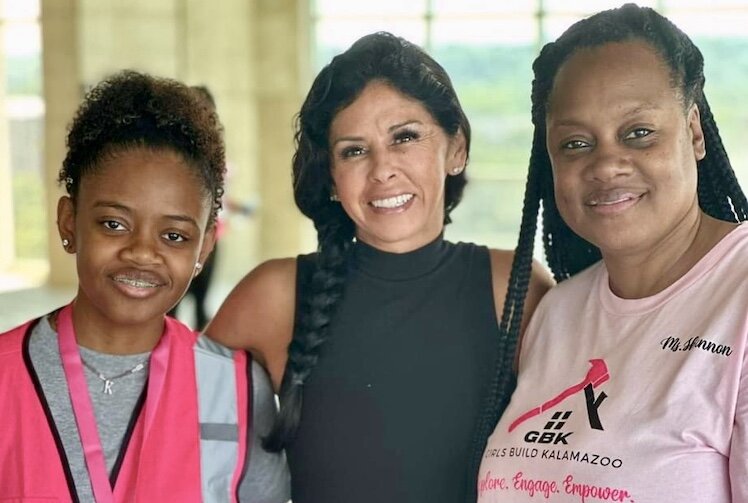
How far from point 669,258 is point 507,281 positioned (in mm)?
424

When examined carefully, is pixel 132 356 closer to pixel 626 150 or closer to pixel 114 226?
pixel 114 226

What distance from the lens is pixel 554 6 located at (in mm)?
9922

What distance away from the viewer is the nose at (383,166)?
1.90 metres

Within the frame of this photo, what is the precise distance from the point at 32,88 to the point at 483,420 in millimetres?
8530

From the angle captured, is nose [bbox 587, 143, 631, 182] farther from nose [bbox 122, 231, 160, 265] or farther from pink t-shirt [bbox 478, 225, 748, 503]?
nose [bbox 122, 231, 160, 265]

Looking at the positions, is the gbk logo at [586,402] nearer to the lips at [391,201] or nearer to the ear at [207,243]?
the lips at [391,201]

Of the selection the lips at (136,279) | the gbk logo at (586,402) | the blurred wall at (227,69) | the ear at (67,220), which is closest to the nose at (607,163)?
the gbk logo at (586,402)

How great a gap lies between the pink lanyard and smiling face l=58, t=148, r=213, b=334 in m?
0.05

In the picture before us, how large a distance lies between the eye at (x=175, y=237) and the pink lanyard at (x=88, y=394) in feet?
0.64

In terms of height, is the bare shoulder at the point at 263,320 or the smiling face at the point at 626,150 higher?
the smiling face at the point at 626,150

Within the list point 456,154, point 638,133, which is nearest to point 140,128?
point 456,154

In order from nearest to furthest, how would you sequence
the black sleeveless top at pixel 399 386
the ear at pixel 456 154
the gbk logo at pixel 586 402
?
1. the gbk logo at pixel 586 402
2. the black sleeveless top at pixel 399 386
3. the ear at pixel 456 154

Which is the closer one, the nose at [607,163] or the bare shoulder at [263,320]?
the nose at [607,163]

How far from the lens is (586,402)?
1.57 meters
